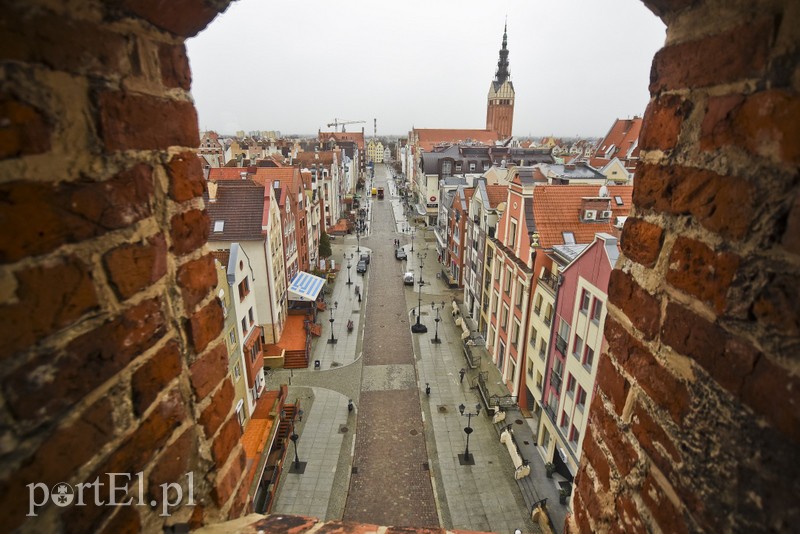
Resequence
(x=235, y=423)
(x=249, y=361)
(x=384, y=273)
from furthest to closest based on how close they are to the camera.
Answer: (x=384, y=273)
(x=249, y=361)
(x=235, y=423)

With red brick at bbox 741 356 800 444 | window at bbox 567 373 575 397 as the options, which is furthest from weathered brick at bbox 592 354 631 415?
window at bbox 567 373 575 397

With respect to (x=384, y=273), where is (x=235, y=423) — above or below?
above

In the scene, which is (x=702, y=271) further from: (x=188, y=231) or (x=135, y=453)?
(x=135, y=453)

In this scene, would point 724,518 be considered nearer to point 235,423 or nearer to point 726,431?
point 726,431

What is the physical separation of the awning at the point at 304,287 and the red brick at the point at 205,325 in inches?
943

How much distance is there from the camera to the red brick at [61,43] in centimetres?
120

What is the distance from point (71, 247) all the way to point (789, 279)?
2.37m

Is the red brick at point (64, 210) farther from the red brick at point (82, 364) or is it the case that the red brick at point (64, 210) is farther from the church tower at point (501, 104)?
the church tower at point (501, 104)

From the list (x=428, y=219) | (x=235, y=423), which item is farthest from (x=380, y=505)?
(x=428, y=219)

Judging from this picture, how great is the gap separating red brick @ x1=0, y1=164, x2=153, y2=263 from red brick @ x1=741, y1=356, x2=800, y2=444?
2392mm

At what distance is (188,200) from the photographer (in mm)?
2189

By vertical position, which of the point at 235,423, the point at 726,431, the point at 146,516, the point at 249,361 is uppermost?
the point at 726,431

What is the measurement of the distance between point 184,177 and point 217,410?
1.35m

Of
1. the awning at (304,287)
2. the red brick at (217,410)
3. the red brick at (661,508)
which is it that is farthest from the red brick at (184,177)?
the awning at (304,287)
